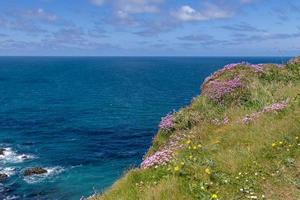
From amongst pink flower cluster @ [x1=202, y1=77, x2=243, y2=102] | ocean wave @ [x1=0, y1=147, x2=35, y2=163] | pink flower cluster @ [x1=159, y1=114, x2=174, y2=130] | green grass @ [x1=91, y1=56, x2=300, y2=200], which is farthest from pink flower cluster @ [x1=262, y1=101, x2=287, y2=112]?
ocean wave @ [x1=0, y1=147, x2=35, y2=163]

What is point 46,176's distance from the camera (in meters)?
49.8

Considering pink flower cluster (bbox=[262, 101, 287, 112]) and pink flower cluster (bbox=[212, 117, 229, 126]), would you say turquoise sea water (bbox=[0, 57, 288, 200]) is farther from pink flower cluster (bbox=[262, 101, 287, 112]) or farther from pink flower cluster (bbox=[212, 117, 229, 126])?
pink flower cluster (bbox=[212, 117, 229, 126])

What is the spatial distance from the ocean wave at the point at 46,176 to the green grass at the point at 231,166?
34.5 meters

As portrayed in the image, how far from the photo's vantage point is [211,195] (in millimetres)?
10664

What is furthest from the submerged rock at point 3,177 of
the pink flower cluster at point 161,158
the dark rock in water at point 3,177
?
the pink flower cluster at point 161,158

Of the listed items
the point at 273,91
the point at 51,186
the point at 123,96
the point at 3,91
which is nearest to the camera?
the point at 273,91

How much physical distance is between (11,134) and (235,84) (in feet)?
185

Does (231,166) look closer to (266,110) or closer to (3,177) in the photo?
(266,110)

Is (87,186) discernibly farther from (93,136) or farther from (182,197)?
(182,197)

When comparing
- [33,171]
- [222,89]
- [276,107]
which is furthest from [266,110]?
[33,171]

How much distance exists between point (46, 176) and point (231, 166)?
41.0 meters

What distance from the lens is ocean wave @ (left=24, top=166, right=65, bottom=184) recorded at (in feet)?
158

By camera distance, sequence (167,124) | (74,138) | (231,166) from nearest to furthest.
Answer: (231,166), (167,124), (74,138)

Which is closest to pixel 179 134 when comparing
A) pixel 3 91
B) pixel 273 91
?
→ pixel 273 91
